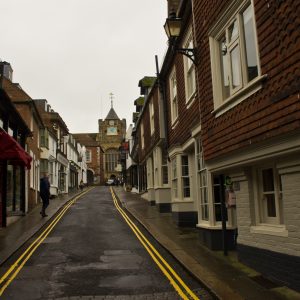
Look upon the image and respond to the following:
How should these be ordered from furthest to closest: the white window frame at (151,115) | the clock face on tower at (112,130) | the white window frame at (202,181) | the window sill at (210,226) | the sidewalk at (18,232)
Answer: the clock face on tower at (112,130) → the white window frame at (151,115) → the white window frame at (202,181) → the sidewalk at (18,232) → the window sill at (210,226)

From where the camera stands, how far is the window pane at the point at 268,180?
27.2 feet

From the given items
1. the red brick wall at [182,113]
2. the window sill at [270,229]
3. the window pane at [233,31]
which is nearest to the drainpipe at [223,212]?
the window sill at [270,229]

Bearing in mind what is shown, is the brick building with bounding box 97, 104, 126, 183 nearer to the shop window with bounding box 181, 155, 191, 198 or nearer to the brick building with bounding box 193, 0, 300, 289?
the shop window with bounding box 181, 155, 191, 198

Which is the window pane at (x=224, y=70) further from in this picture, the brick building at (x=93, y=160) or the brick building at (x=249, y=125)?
the brick building at (x=93, y=160)

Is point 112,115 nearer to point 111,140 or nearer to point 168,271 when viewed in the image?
point 111,140

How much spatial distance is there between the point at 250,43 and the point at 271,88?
1.43 metres

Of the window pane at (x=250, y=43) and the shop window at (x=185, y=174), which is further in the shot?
the shop window at (x=185, y=174)

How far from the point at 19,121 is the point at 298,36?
14.4m

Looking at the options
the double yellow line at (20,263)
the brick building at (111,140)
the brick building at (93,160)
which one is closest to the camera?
the double yellow line at (20,263)

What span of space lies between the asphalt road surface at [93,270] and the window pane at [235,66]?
414 cm

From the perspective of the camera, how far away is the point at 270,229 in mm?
7969

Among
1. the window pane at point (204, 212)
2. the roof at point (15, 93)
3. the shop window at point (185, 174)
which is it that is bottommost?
the window pane at point (204, 212)

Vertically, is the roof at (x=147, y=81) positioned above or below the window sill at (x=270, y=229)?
above

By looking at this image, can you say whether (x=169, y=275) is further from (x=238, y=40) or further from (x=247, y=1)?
(x=247, y=1)
